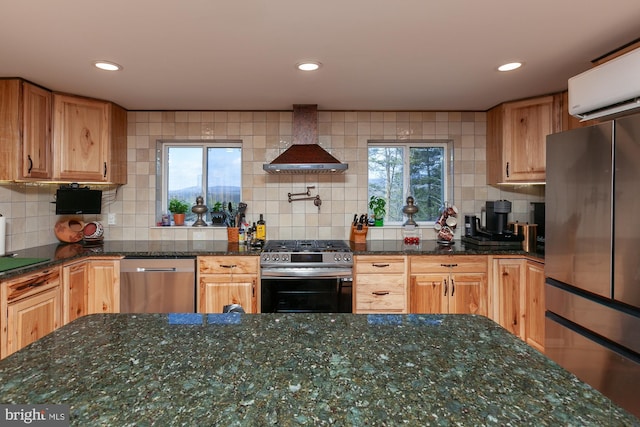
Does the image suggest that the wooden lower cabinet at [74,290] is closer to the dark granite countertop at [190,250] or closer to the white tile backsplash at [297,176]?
the dark granite countertop at [190,250]

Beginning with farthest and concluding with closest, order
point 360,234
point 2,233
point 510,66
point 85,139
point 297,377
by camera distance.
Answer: point 360,234, point 85,139, point 2,233, point 510,66, point 297,377

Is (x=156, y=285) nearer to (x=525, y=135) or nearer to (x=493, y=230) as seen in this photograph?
(x=493, y=230)

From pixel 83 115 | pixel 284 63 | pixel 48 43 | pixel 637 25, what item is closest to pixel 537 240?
pixel 637 25

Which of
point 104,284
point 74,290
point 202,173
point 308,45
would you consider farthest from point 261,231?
point 308,45

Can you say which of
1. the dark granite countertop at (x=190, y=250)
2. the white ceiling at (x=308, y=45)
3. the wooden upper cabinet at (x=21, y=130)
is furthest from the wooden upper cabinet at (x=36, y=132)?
the dark granite countertop at (x=190, y=250)

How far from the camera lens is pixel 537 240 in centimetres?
300

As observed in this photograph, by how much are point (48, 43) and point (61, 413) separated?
218 centimetres

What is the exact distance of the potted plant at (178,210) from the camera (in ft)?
11.4

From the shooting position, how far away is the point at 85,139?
2965 millimetres

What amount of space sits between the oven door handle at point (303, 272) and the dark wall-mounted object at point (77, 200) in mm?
1791

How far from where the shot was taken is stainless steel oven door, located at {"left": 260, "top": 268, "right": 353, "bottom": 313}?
8.90 feet

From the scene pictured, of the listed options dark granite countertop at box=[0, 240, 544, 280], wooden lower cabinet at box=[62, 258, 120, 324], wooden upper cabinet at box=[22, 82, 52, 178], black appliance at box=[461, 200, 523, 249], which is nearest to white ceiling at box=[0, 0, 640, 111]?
wooden upper cabinet at box=[22, 82, 52, 178]

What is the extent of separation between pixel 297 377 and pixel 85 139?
10.3 ft

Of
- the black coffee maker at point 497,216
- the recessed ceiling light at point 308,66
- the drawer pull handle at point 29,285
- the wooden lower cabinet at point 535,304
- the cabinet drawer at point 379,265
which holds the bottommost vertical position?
the wooden lower cabinet at point 535,304
